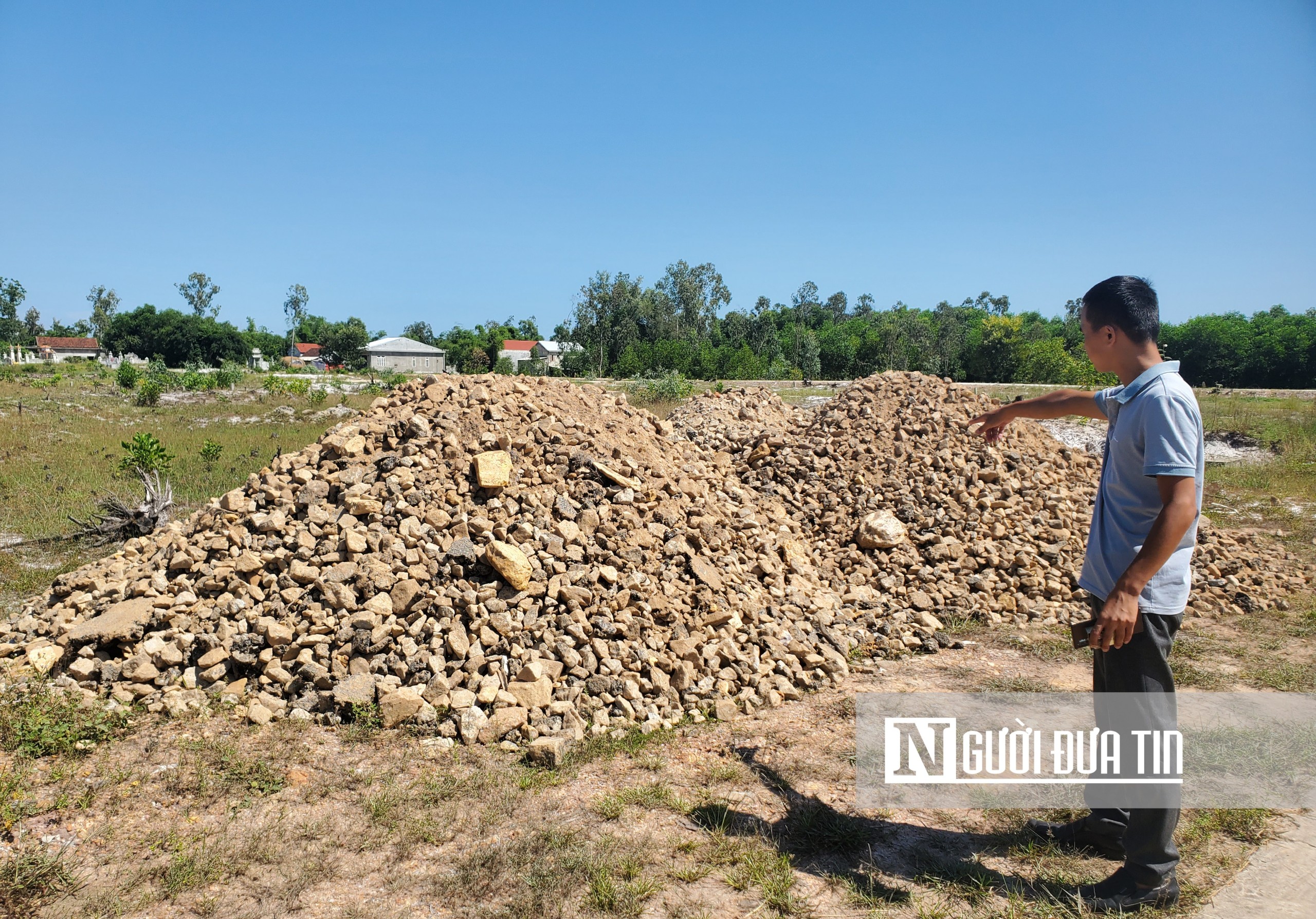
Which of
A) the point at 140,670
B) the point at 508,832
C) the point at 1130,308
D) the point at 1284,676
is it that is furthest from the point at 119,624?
the point at 1284,676

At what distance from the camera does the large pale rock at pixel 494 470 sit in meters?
5.04

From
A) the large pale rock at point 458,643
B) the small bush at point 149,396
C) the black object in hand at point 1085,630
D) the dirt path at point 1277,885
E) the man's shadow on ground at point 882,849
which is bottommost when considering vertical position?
the man's shadow on ground at point 882,849

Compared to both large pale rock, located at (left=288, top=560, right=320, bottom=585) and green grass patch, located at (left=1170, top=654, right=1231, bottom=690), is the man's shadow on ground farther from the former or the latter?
large pale rock, located at (left=288, top=560, right=320, bottom=585)

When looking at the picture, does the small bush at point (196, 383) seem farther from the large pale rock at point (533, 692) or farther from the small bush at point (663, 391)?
the large pale rock at point (533, 692)

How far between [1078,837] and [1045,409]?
1642 millimetres

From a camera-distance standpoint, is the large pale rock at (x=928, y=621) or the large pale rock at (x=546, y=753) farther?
the large pale rock at (x=928, y=621)

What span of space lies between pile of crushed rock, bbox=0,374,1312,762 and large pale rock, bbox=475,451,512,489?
0.02 meters

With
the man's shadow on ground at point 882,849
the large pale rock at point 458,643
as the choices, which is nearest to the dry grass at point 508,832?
the man's shadow on ground at point 882,849

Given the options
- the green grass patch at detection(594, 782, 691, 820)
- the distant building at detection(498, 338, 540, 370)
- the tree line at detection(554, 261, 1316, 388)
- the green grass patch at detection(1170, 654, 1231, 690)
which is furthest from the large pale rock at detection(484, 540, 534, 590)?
the distant building at detection(498, 338, 540, 370)

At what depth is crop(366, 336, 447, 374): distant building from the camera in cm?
5994

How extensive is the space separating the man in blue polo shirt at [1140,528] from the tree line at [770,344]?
37.5 metres

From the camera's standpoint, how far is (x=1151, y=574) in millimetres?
2129

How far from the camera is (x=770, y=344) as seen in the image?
53.6 m

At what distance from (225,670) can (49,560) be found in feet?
13.7
